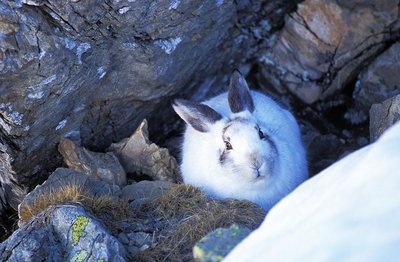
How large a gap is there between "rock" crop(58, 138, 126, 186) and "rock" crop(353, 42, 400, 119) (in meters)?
3.13

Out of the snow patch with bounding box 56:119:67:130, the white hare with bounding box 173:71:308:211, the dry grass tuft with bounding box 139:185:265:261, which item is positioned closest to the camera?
the dry grass tuft with bounding box 139:185:265:261

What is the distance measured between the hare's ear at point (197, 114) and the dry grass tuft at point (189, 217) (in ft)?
2.41

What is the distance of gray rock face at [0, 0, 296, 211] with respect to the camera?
18.8 ft

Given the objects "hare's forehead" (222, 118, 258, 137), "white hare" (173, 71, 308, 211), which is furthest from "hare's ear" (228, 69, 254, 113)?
"hare's forehead" (222, 118, 258, 137)

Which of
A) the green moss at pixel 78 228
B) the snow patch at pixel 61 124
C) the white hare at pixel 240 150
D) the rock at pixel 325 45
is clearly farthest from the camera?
the rock at pixel 325 45

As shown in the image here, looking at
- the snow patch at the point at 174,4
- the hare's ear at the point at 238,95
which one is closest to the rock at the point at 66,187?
the hare's ear at the point at 238,95

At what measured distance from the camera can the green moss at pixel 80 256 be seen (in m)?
5.04

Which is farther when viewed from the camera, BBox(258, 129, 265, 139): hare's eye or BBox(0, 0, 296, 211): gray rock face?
BBox(258, 129, 265, 139): hare's eye

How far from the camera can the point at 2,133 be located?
20.6 ft

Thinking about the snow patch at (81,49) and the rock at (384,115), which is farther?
the rock at (384,115)

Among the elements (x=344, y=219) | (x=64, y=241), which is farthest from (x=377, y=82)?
(x=344, y=219)

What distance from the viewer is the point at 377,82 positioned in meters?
7.82

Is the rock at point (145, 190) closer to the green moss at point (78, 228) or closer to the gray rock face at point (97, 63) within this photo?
the gray rock face at point (97, 63)

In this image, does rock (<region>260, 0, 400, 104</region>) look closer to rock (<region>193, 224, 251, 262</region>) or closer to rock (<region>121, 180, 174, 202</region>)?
rock (<region>121, 180, 174, 202</region>)
